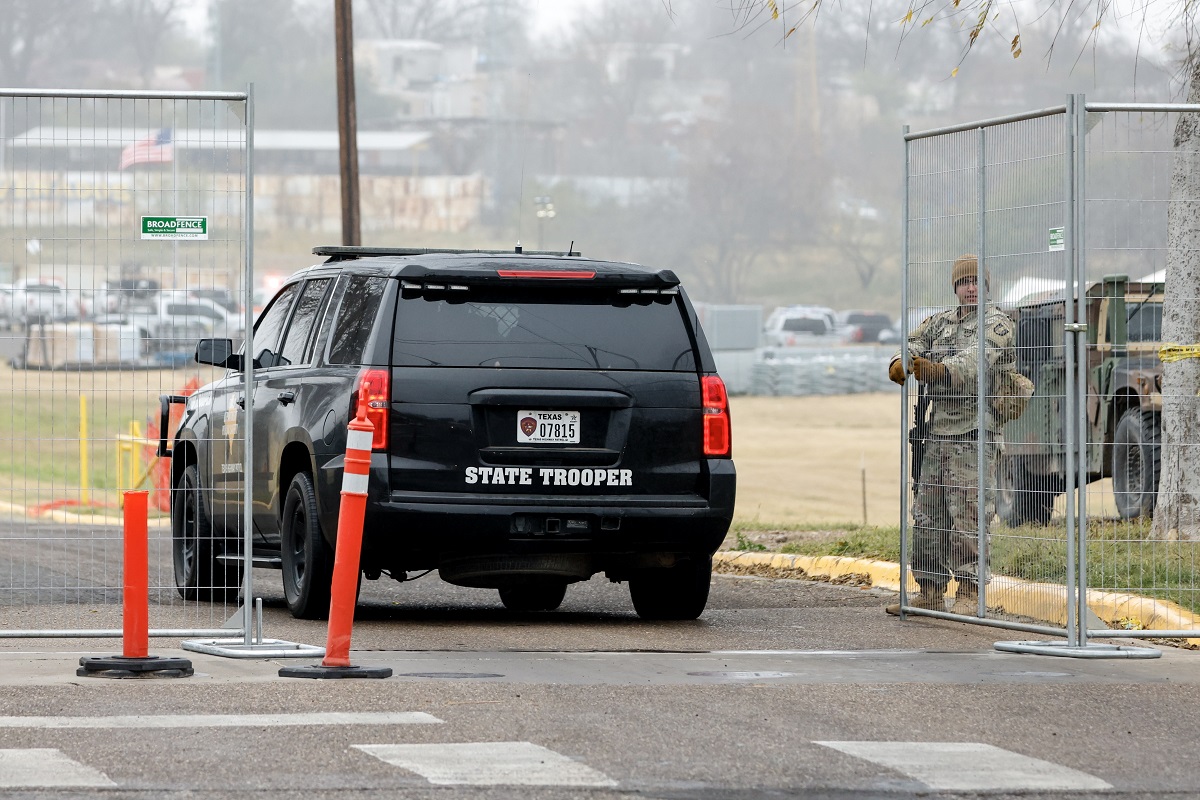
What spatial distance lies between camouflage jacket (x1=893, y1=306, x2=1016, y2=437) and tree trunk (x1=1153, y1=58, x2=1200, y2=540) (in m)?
1.01

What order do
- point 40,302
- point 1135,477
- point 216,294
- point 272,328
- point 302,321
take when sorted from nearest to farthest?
point 40,302 → point 216,294 → point 1135,477 → point 302,321 → point 272,328

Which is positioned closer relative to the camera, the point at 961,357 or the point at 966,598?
the point at 961,357

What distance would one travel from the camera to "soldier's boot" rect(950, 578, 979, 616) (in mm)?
10438

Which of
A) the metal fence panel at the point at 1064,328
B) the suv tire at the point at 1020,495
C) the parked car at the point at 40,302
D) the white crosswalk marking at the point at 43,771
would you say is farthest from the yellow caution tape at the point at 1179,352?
the white crosswalk marking at the point at 43,771

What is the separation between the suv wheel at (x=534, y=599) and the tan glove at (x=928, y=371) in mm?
2553

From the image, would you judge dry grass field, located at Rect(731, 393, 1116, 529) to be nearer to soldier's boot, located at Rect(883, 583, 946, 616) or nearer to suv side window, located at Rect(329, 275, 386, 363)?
soldier's boot, located at Rect(883, 583, 946, 616)

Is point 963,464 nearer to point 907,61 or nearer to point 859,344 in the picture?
point 859,344

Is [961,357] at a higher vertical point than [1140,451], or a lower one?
higher

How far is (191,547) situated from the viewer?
1125cm

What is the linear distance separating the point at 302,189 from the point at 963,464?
104694 millimetres

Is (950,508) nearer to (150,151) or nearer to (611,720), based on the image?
(611,720)

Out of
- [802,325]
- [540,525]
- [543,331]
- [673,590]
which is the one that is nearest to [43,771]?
[540,525]

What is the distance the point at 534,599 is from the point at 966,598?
8.90 ft

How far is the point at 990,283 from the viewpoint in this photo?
396 inches
